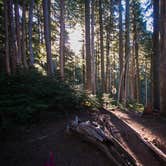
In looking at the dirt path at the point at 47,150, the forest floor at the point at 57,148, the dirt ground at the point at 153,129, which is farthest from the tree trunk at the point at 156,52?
the dirt path at the point at 47,150

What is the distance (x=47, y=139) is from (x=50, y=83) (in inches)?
130

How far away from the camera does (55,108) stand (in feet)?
26.7

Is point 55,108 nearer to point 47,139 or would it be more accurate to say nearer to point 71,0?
point 47,139

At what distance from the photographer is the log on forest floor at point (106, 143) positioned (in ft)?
16.0

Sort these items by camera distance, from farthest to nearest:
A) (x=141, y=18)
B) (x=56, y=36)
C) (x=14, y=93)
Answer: (x=56, y=36), (x=141, y=18), (x=14, y=93)

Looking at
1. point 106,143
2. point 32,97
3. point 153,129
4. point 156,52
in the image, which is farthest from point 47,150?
point 156,52

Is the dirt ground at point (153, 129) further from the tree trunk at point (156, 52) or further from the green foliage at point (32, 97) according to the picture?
the green foliage at point (32, 97)

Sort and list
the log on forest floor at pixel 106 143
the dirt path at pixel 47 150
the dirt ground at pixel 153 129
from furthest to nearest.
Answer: the dirt ground at pixel 153 129, the dirt path at pixel 47 150, the log on forest floor at pixel 106 143

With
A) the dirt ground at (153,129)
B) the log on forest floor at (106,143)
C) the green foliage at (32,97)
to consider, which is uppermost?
the green foliage at (32,97)

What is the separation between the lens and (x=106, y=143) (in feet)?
16.9

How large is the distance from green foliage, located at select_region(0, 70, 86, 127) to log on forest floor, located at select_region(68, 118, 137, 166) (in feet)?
6.81

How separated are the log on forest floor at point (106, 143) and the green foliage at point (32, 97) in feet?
6.81

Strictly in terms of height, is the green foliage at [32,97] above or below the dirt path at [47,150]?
above

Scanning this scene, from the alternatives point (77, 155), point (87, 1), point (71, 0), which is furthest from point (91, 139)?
point (71, 0)
